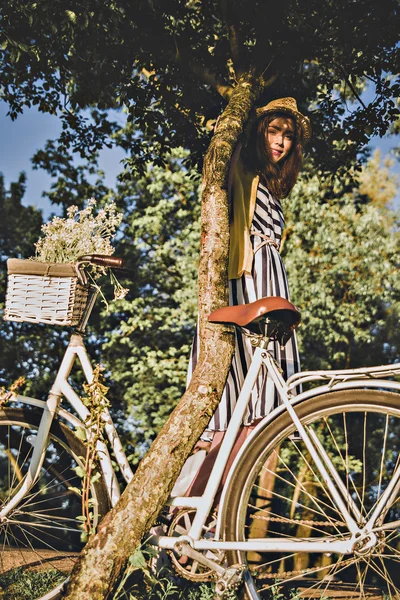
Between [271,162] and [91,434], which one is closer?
[91,434]

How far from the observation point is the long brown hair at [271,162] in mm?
3835

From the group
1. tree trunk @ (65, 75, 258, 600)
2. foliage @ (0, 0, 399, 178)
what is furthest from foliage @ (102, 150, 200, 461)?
tree trunk @ (65, 75, 258, 600)

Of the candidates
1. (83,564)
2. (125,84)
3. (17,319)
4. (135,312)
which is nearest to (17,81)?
(125,84)

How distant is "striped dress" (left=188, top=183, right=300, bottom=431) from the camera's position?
331cm

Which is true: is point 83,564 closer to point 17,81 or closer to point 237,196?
point 237,196

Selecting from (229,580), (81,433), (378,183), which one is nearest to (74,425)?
(81,433)

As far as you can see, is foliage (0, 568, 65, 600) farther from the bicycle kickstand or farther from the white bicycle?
the bicycle kickstand

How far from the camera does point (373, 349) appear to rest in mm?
12930

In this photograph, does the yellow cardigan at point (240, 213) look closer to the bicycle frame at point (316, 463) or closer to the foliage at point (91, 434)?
the bicycle frame at point (316, 463)

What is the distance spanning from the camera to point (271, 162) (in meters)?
3.87

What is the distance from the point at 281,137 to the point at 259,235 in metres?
0.81

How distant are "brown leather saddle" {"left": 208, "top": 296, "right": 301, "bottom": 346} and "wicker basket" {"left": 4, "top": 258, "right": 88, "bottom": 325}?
2.31 ft

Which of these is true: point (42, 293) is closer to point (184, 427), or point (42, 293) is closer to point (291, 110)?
point (184, 427)

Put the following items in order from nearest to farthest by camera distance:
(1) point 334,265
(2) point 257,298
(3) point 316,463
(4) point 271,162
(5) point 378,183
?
(3) point 316,463 → (2) point 257,298 → (4) point 271,162 → (1) point 334,265 → (5) point 378,183
